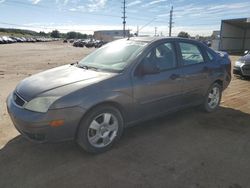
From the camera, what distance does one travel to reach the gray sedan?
9.96 ft

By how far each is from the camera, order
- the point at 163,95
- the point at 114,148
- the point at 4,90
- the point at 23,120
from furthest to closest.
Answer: the point at 4,90 < the point at 163,95 < the point at 114,148 < the point at 23,120

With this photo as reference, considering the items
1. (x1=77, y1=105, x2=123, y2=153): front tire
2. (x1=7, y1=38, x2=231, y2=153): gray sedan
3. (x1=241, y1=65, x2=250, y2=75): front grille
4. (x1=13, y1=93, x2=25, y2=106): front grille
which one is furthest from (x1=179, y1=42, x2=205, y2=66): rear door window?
(x1=241, y1=65, x2=250, y2=75): front grille

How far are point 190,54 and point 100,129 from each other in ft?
7.69

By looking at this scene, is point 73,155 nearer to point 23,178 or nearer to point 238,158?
point 23,178

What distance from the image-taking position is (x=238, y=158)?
340 cm

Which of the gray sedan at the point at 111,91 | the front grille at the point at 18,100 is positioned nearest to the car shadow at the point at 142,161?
the gray sedan at the point at 111,91

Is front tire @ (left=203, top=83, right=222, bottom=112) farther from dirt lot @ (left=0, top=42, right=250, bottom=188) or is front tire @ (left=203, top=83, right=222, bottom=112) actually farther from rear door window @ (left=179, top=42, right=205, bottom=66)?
rear door window @ (left=179, top=42, right=205, bottom=66)

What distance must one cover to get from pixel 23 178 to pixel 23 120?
26.9 inches

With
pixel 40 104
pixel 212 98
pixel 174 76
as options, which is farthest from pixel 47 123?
pixel 212 98

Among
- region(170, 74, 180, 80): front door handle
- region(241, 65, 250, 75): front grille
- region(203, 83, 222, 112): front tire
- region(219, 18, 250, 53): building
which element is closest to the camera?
region(170, 74, 180, 80): front door handle

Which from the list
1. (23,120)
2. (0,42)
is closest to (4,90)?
→ (23,120)

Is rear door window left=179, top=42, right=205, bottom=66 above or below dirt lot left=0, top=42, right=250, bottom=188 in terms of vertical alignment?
above

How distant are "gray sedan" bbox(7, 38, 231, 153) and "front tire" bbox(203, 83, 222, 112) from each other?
0.29 m

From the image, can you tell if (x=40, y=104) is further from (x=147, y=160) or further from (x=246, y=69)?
(x=246, y=69)
